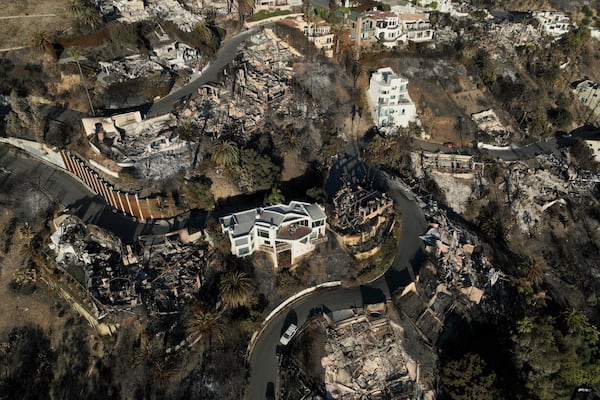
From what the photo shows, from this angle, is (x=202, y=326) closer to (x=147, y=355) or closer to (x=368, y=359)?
(x=147, y=355)

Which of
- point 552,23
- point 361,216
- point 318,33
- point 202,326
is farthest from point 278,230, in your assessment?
point 552,23

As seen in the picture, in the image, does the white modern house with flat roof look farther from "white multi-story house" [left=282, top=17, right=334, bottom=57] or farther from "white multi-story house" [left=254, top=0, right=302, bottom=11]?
"white multi-story house" [left=254, top=0, right=302, bottom=11]

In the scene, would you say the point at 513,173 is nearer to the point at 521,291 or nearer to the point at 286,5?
the point at 521,291

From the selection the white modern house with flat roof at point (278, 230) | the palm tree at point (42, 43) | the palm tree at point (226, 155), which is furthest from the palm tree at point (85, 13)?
the white modern house with flat roof at point (278, 230)

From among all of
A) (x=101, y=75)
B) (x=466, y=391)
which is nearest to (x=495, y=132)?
(x=466, y=391)

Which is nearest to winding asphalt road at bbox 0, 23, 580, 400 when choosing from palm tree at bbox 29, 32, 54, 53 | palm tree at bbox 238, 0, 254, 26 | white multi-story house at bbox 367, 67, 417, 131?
white multi-story house at bbox 367, 67, 417, 131

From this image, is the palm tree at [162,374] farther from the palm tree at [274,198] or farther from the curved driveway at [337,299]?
the palm tree at [274,198]
